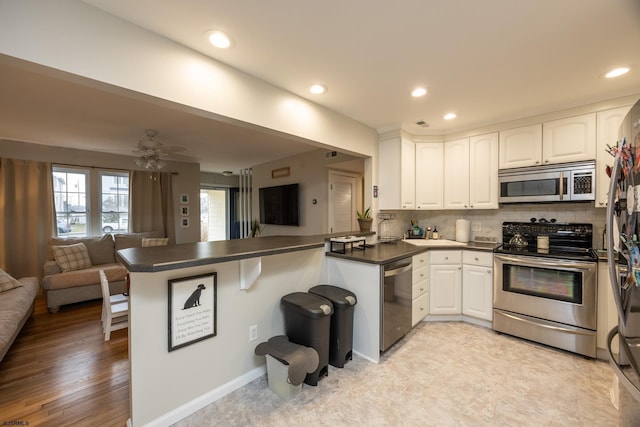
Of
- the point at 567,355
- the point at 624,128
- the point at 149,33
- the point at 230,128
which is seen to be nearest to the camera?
the point at 624,128

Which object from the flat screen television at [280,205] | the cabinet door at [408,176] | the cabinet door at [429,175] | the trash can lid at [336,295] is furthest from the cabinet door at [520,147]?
the flat screen television at [280,205]

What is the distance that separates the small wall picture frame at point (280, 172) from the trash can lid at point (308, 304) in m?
3.50

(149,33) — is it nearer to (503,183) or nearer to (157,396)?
(157,396)

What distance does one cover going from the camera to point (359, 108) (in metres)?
2.73

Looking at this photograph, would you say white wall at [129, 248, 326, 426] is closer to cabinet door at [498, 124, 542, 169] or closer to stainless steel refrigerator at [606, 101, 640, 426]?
stainless steel refrigerator at [606, 101, 640, 426]

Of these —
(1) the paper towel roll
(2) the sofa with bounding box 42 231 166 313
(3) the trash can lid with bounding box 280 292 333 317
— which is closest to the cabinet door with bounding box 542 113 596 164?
(1) the paper towel roll

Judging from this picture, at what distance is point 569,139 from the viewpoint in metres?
2.64

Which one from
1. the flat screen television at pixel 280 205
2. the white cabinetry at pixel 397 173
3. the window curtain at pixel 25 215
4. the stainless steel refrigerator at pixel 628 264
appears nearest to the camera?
the stainless steel refrigerator at pixel 628 264

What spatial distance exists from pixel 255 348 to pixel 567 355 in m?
2.77

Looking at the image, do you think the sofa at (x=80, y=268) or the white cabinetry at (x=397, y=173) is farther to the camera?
the sofa at (x=80, y=268)

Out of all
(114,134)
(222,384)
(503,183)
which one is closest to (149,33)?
(222,384)

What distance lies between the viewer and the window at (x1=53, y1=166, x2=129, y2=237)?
4516 millimetres

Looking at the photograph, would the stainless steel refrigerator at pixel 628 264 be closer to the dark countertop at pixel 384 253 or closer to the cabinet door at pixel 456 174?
the dark countertop at pixel 384 253

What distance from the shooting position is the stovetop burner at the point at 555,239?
2.58 meters
